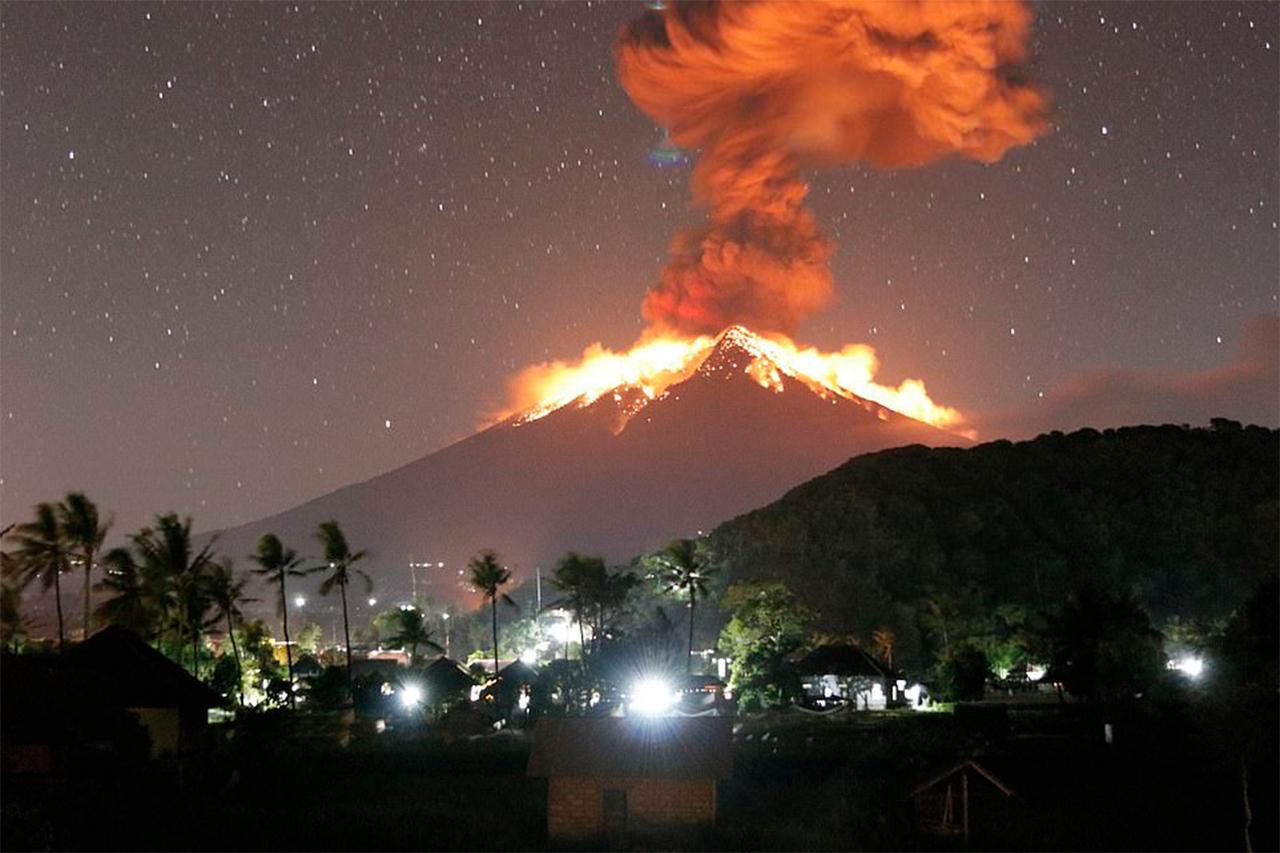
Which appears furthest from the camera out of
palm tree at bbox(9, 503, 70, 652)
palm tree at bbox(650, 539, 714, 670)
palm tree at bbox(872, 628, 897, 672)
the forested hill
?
the forested hill

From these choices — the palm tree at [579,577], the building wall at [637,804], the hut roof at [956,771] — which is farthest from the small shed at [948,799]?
the palm tree at [579,577]

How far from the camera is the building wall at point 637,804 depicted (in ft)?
90.9

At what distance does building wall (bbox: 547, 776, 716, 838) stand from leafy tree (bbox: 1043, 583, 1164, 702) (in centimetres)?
2348

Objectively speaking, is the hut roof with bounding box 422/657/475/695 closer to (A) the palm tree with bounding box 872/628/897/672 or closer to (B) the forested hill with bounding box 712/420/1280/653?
(A) the palm tree with bounding box 872/628/897/672

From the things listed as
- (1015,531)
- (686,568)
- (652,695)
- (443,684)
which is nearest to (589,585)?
(686,568)

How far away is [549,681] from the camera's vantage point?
56.3 meters

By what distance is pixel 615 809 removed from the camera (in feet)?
91.6

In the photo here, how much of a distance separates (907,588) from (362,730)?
52375 mm

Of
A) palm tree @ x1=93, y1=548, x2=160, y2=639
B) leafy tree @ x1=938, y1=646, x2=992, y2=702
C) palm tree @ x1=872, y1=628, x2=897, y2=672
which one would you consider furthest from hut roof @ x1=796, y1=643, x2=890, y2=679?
palm tree @ x1=93, y1=548, x2=160, y2=639

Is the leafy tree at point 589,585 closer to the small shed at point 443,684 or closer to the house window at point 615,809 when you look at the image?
the small shed at point 443,684

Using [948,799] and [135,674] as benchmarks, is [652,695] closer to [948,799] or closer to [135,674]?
[135,674]

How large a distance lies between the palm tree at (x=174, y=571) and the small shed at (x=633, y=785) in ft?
80.2

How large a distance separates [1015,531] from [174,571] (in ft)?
228

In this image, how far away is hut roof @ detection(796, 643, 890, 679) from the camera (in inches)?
2302
